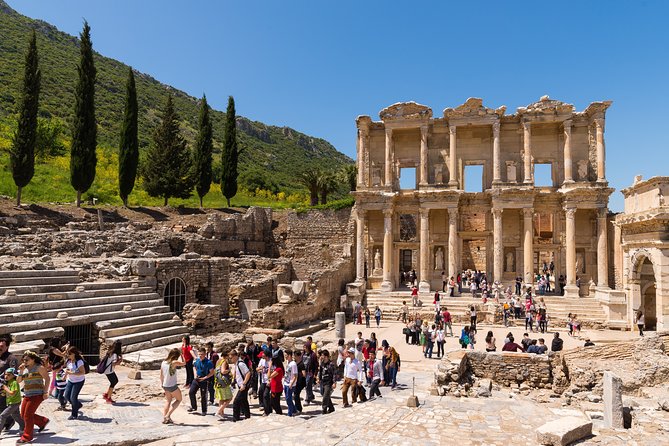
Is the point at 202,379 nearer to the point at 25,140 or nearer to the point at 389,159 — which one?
the point at 389,159

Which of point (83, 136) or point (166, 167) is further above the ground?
point (83, 136)

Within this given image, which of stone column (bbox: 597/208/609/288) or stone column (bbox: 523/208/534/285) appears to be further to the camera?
stone column (bbox: 523/208/534/285)

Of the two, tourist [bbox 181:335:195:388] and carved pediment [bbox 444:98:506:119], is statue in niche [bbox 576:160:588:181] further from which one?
tourist [bbox 181:335:195:388]

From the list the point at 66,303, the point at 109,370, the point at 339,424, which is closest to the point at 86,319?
the point at 66,303

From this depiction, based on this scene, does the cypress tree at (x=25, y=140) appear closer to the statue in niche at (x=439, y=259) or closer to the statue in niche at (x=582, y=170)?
the statue in niche at (x=439, y=259)

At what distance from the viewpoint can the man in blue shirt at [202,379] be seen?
9.58 metres

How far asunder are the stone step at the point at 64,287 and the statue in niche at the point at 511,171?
81.7 feet

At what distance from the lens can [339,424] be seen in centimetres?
891

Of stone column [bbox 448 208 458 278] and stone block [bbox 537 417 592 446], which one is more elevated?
stone column [bbox 448 208 458 278]

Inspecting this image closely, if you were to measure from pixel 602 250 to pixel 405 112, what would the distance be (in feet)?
50.1

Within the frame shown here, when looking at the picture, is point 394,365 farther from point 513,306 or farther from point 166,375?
point 513,306

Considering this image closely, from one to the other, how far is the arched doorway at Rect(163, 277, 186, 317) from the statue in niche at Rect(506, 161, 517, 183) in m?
22.6

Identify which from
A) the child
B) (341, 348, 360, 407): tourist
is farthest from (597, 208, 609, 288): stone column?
the child

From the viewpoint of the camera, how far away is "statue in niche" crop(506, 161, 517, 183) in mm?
31856
